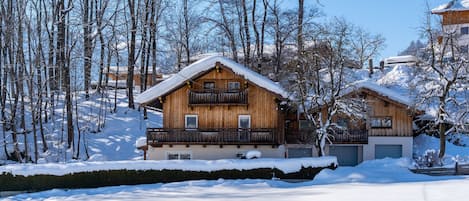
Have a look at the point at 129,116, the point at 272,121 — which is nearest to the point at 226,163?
the point at 272,121

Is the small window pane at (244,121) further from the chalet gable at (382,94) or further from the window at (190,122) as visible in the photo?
the chalet gable at (382,94)

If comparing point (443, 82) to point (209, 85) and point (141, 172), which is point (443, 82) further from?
point (141, 172)

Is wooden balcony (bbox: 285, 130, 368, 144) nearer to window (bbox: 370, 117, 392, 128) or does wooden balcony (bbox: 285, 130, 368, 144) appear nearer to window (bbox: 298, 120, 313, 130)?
window (bbox: 298, 120, 313, 130)

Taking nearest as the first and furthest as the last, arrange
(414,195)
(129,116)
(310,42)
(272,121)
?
1. (414,195)
2. (272,121)
3. (310,42)
4. (129,116)

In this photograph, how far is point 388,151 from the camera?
29.1 metres

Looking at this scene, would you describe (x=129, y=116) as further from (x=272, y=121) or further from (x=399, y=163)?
(x=399, y=163)

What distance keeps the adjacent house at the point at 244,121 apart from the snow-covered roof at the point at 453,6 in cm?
1891

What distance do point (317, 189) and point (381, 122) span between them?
14.5 meters

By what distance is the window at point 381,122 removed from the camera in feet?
95.9

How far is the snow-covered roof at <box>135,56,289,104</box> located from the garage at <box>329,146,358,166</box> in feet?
18.6

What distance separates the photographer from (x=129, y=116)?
35.2 m

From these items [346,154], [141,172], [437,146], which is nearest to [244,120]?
[346,154]

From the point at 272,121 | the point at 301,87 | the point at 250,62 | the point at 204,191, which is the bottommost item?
the point at 204,191

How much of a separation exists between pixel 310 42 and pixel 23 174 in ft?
59.0
